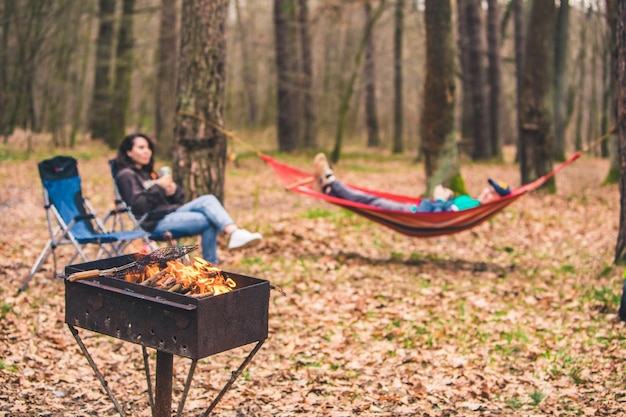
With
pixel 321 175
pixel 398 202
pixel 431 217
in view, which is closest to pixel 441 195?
pixel 398 202

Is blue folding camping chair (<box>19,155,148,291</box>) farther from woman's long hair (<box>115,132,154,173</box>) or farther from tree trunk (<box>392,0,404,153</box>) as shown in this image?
tree trunk (<box>392,0,404,153</box>)

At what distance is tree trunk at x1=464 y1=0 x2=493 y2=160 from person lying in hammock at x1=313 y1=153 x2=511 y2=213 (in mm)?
12106

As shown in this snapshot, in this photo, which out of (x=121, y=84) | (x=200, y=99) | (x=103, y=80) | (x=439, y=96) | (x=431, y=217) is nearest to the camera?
(x=431, y=217)

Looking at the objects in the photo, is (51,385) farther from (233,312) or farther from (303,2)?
(303,2)

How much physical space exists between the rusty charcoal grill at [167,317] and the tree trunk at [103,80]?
653 inches

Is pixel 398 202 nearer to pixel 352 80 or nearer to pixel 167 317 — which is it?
pixel 167 317

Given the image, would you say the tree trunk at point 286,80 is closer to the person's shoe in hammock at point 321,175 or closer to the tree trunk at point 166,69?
the tree trunk at point 166,69

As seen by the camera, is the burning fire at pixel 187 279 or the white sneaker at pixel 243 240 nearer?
the burning fire at pixel 187 279

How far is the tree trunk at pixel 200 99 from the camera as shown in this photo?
736 cm

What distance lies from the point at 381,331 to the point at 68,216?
2.62 metres

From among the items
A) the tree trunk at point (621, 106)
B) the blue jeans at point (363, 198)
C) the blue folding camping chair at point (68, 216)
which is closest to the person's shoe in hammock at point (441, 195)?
the blue jeans at point (363, 198)

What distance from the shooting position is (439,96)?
1040 cm

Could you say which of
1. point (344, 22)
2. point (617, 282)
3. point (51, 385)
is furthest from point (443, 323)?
point (344, 22)

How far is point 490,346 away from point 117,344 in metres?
2.39
